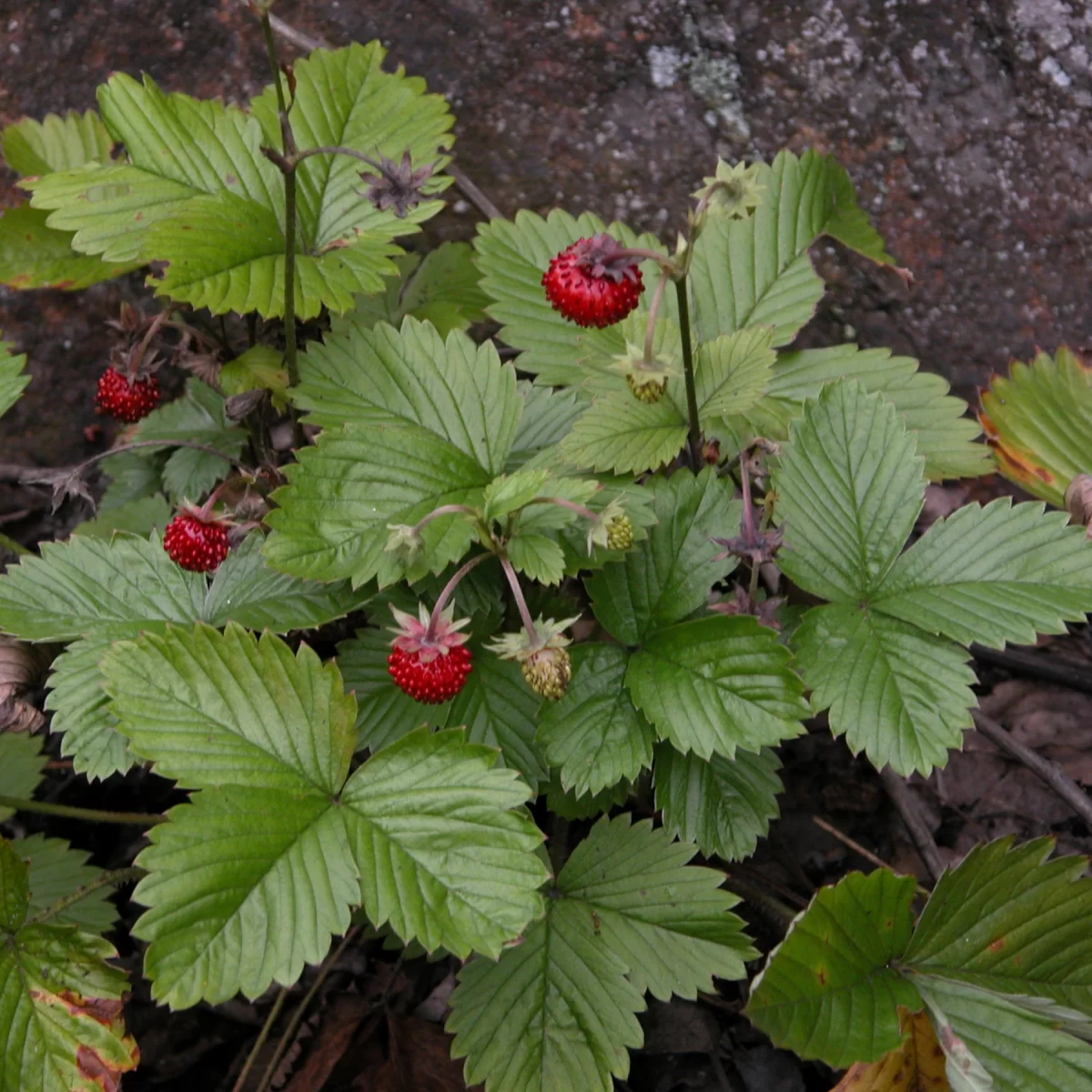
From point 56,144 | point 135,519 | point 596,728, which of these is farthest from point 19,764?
point 56,144

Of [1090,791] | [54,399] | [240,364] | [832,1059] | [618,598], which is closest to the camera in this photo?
[832,1059]

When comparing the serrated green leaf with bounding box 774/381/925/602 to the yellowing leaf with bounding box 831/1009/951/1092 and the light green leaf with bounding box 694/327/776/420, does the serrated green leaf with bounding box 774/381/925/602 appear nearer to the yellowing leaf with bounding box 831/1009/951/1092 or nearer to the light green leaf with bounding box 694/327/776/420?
the light green leaf with bounding box 694/327/776/420

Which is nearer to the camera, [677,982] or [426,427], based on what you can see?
[677,982]

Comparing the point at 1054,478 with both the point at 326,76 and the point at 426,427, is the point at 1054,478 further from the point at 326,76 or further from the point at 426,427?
the point at 326,76

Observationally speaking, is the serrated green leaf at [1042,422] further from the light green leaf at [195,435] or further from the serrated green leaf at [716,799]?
the light green leaf at [195,435]

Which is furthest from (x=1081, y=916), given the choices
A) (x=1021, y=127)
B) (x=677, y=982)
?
(x=1021, y=127)
